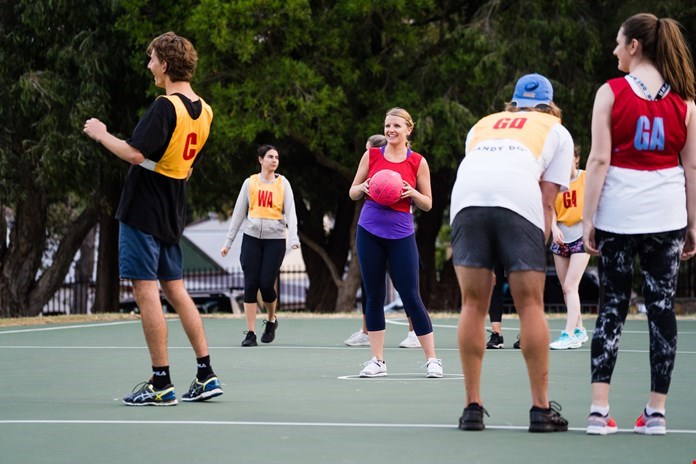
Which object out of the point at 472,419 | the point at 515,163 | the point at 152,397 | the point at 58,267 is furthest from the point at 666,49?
the point at 58,267

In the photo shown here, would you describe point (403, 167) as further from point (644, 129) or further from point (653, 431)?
point (653, 431)

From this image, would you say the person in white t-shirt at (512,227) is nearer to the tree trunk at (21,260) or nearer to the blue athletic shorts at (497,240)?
the blue athletic shorts at (497,240)

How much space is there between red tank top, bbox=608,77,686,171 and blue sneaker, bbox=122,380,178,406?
3.13 meters

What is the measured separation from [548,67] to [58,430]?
1900 centimetres

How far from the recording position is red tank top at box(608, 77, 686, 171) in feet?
21.6

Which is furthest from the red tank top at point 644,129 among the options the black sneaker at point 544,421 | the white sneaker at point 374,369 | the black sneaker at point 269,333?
the black sneaker at point 269,333

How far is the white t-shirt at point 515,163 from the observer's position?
264 inches

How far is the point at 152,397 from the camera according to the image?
7.97m

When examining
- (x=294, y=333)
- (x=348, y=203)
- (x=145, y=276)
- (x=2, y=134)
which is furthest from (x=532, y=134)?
(x=348, y=203)

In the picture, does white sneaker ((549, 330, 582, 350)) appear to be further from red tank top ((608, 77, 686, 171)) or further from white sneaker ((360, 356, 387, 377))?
red tank top ((608, 77, 686, 171))

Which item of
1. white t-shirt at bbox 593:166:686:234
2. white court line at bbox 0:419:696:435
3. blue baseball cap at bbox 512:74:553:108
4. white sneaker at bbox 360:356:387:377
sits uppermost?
blue baseball cap at bbox 512:74:553:108

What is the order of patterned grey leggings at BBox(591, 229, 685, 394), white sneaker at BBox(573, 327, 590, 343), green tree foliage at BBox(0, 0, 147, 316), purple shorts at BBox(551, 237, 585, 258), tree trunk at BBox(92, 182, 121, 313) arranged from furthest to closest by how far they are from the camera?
tree trunk at BBox(92, 182, 121, 313), green tree foliage at BBox(0, 0, 147, 316), white sneaker at BBox(573, 327, 590, 343), purple shorts at BBox(551, 237, 585, 258), patterned grey leggings at BBox(591, 229, 685, 394)

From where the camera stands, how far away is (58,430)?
6.90 meters

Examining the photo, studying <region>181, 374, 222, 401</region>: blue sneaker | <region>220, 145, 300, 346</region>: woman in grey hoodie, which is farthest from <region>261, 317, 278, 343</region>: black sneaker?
<region>181, 374, 222, 401</region>: blue sneaker
